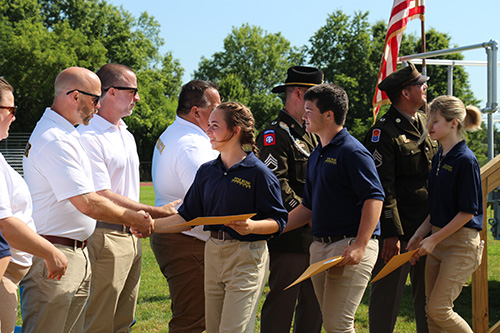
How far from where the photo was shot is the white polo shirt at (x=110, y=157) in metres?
4.11

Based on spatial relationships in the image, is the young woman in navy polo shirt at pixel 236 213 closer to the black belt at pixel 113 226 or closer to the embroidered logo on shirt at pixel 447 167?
the black belt at pixel 113 226

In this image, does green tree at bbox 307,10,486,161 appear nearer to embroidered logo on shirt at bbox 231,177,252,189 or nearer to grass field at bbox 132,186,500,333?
grass field at bbox 132,186,500,333

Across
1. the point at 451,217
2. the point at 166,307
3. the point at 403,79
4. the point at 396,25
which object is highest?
the point at 396,25

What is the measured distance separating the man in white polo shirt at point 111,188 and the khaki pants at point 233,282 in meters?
0.73

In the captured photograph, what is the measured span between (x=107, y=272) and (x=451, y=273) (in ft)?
8.57

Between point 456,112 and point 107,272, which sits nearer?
point 107,272

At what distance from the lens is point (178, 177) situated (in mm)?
4527

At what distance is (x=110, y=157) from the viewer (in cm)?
423

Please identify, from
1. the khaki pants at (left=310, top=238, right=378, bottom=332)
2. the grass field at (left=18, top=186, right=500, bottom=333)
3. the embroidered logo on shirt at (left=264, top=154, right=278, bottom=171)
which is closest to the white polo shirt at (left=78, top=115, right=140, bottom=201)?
the embroidered logo on shirt at (left=264, top=154, right=278, bottom=171)

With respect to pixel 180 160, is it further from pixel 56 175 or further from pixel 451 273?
pixel 451 273

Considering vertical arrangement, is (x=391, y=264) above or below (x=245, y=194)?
below

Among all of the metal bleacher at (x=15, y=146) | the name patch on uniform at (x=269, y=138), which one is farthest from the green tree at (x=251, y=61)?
the name patch on uniform at (x=269, y=138)

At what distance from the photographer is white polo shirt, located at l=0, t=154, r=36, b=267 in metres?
2.95

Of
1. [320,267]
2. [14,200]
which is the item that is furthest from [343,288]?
[14,200]
